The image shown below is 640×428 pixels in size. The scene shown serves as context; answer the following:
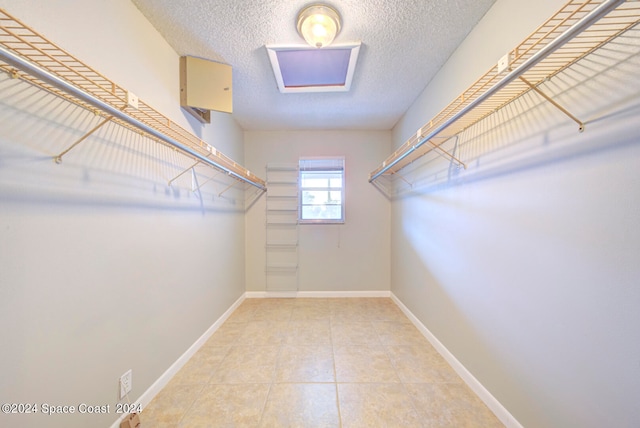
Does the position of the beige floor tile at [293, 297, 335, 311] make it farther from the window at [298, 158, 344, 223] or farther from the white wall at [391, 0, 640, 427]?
the white wall at [391, 0, 640, 427]

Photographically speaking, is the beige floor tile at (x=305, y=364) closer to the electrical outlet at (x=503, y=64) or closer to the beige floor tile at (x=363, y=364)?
the beige floor tile at (x=363, y=364)

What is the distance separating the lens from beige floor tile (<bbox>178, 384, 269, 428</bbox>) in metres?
1.39

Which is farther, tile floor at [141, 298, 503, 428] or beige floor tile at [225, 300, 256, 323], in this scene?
beige floor tile at [225, 300, 256, 323]

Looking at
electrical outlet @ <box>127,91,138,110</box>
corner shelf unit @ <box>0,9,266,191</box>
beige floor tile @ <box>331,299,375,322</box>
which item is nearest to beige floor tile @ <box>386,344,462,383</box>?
beige floor tile @ <box>331,299,375,322</box>

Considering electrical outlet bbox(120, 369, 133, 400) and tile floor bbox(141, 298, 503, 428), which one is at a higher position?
electrical outlet bbox(120, 369, 133, 400)

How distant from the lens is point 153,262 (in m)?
1.55

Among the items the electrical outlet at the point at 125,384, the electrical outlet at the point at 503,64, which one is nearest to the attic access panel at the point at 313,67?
the electrical outlet at the point at 503,64

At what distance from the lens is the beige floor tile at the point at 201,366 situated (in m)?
1.74

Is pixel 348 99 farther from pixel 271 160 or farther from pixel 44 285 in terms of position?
pixel 44 285

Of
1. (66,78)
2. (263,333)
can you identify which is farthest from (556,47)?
(263,333)

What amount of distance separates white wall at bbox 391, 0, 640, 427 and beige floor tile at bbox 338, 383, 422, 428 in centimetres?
53

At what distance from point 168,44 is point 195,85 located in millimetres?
288

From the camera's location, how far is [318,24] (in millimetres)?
1467

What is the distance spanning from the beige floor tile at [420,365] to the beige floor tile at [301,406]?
60 centimetres
